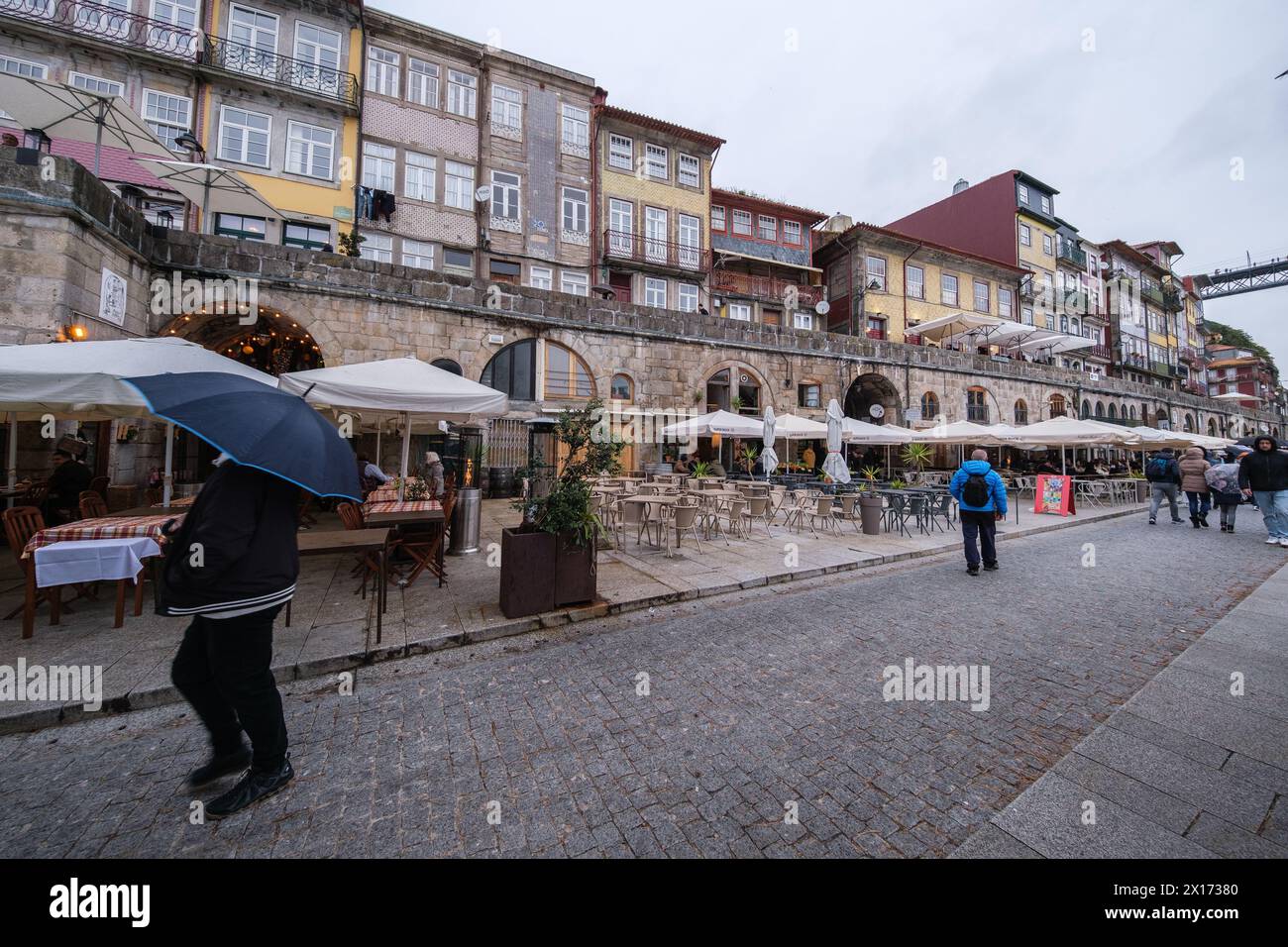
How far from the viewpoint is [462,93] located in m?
18.3

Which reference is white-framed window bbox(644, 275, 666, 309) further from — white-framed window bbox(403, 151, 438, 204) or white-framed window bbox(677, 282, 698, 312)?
white-framed window bbox(403, 151, 438, 204)

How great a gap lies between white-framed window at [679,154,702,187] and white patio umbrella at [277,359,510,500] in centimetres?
2014

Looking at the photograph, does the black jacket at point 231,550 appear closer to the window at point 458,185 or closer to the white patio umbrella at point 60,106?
the white patio umbrella at point 60,106

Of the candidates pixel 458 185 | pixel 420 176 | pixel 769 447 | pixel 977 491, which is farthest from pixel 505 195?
pixel 977 491

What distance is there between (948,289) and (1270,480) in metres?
23.2

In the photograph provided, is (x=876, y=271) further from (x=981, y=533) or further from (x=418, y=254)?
(x=981, y=533)

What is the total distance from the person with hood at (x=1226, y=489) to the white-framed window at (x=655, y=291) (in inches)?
687

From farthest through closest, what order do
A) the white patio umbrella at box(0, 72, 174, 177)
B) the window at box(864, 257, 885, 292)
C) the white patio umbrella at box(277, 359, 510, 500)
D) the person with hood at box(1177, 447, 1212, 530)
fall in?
the window at box(864, 257, 885, 292)
the person with hood at box(1177, 447, 1212, 530)
the white patio umbrella at box(0, 72, 174, 177)
the white patio umbrella at box(277, 359, 510, 500)

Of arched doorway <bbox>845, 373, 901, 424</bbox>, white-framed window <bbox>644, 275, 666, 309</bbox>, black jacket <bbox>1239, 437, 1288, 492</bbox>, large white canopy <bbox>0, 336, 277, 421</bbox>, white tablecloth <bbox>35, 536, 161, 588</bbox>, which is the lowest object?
white tablecloth <bbox>35, 536, 161, 588</bbox>

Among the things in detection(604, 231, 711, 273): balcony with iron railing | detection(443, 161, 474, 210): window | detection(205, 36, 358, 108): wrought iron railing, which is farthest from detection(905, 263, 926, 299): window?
detection(205, 36, 358, 108): wrought iron railing

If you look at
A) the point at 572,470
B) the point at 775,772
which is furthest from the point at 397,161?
the point at 775,772

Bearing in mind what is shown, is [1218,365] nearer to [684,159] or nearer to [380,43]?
[684,159]

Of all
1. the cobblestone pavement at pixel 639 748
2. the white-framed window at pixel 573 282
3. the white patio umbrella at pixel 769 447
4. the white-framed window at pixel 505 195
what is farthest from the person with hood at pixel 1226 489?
the white-framed window at pixel 505 195

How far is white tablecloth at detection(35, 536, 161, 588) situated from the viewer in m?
3.98
